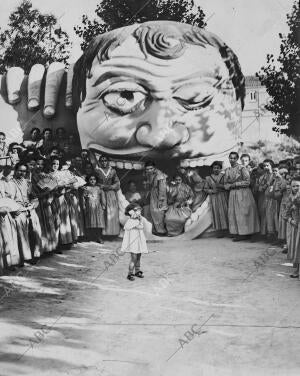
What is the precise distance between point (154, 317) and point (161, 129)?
391cm

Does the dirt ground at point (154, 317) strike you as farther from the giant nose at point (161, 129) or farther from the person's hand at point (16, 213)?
the giant nose at point (161, 129)

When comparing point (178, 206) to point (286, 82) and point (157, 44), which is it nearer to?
point (157, 44)

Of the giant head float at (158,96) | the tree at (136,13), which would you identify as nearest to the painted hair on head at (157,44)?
the giant head float at (158,96)

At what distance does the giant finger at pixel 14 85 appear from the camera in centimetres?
906

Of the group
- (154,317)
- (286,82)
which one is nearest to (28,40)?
(286,82)

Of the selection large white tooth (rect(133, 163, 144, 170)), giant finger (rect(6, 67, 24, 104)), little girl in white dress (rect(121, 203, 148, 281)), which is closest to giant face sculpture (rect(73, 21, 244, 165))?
large white tooth (rect(133, 163, 144, 170))

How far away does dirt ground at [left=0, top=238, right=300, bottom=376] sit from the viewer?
3357 mm

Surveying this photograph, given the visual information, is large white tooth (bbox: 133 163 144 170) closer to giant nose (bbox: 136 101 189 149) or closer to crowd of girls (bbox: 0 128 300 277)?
crowd of girls (bbox: 0 128 300 277)

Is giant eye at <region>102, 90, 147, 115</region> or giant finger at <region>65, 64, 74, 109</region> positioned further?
giant finger at <region>65, 64, 74, 109</region>

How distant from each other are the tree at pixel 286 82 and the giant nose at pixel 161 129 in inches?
148

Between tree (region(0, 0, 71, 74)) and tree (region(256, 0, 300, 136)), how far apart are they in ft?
17.6

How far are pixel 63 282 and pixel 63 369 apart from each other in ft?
7.46

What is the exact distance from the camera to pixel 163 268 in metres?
6.07

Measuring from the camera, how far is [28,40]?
14.8 meters
